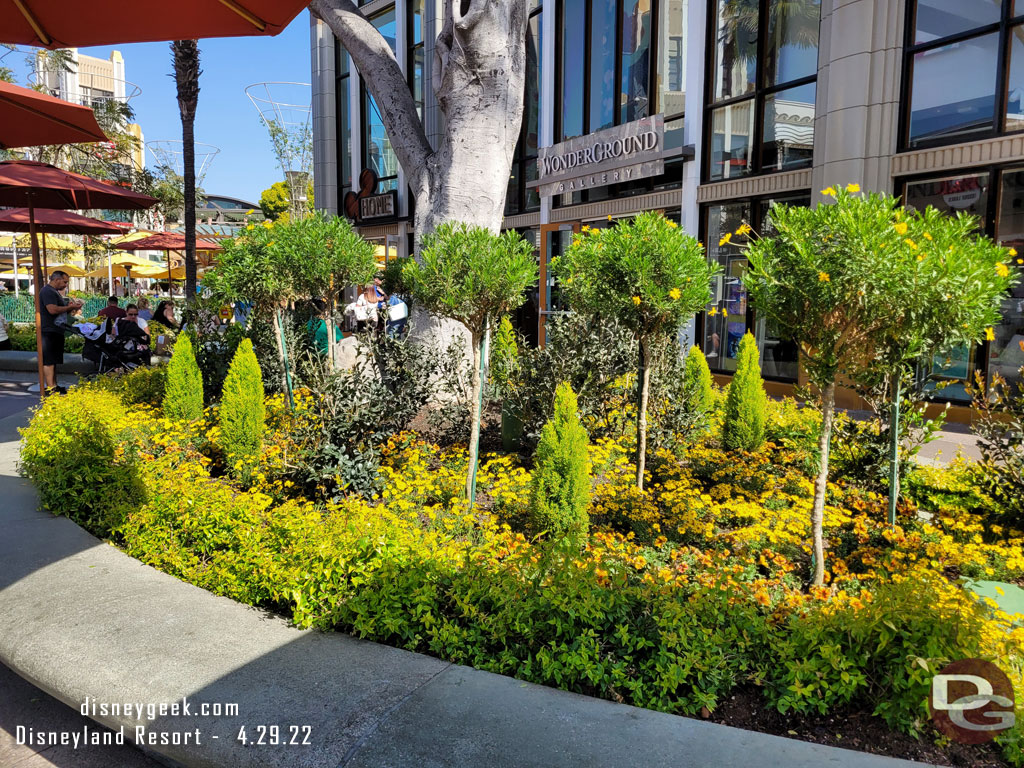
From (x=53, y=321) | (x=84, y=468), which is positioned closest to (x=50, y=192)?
(x=53, y=321)

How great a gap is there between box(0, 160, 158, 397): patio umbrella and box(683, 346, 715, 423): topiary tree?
6.22 metres

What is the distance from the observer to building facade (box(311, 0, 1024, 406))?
923 centimetres

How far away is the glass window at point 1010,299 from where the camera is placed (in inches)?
354

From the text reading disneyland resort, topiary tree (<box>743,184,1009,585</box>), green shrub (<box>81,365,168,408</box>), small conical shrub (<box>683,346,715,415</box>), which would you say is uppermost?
topiary tree (<box>743,184,1009,585</box>)

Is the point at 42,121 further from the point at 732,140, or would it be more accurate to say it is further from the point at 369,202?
the point at 369,202

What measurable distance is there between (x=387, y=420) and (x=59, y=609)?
352 centimetres

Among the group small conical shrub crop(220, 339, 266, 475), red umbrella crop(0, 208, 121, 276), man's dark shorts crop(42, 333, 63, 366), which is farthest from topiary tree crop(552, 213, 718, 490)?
man's dark shorts crop(42, 333, 63, 366)

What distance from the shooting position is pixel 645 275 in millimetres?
5422

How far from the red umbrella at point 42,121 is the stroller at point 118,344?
8038 mm

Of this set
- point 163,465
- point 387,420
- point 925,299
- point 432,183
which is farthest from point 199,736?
point 432,183

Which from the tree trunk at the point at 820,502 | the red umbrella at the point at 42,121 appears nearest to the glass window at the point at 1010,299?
the tree trunk at the point at 820,502

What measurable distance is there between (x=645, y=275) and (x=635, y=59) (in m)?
10.9

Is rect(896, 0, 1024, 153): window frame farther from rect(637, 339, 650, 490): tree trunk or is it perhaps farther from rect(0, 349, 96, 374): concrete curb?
rect(0, 349, 96, 374): concrete curb

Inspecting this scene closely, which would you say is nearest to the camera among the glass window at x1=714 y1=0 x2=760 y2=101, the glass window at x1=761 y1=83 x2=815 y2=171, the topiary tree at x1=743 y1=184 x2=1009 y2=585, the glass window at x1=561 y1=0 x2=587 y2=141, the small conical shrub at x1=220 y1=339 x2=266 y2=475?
the topiary tree at x1=743 y1=184 x2=1009 y2=585
